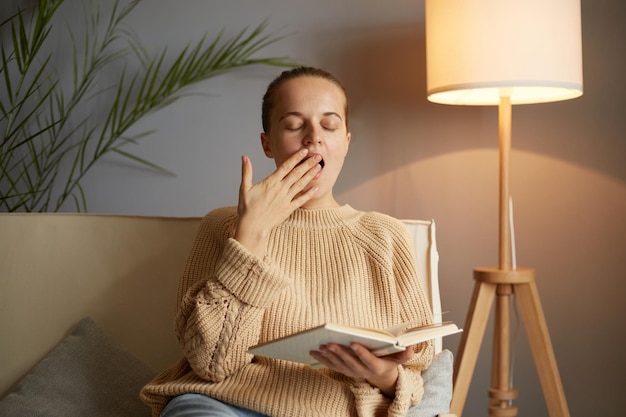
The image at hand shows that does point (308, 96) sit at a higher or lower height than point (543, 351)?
higher

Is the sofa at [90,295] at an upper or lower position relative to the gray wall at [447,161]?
lower

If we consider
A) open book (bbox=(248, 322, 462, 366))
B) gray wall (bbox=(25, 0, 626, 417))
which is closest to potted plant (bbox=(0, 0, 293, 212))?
gray wall (bbox=(25, 0, 626, 417))

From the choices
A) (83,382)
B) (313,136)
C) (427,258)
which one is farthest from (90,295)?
(427,258)

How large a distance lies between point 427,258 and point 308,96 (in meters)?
0.52

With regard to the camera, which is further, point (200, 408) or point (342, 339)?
point (200, 408)

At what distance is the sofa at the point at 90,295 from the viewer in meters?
1.80

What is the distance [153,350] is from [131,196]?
0.83 meters

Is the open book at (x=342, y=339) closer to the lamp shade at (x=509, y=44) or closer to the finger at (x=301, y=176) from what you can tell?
the finger at (x=301, y=176)

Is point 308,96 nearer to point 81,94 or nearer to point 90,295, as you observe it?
point 90,295

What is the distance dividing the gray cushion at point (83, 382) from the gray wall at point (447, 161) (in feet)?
2.64

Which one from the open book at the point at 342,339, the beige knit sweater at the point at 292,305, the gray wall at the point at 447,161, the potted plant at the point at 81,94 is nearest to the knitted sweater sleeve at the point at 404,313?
the beige knit sweater at the point at 292,305

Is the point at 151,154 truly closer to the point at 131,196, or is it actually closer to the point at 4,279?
the point at 131,196

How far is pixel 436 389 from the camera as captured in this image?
4.99ft

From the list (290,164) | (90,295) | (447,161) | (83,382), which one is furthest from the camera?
(447,161)
